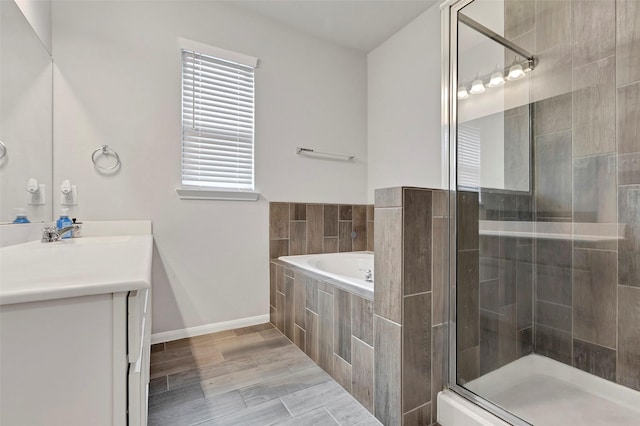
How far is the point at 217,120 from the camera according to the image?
7.45 feet

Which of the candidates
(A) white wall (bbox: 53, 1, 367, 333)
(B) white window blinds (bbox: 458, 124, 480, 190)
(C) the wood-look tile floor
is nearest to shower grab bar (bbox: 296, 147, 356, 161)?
(A) white wall (bbox: 53, 1, 367, 333)

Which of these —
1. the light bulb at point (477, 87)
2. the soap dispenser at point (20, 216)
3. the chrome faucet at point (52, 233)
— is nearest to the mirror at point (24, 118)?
the soap dispenser at point (20, 216)

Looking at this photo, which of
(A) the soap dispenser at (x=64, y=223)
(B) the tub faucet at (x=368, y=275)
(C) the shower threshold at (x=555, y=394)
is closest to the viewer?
(C) the shower threshold at (x=555, y=394)

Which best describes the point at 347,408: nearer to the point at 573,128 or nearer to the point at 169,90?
the point at 573,128

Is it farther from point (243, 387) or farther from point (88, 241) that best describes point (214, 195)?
point (243, 387)

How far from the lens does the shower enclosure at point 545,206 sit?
4.82ft

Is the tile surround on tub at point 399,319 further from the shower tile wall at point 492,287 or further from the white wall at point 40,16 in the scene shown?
the white wall at point 40,16

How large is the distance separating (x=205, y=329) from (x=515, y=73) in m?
2.76

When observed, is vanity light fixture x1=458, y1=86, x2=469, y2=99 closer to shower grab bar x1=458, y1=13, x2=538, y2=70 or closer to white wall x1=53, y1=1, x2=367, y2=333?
shower grab bar x1=458, y1=13, x2=538, y2=70

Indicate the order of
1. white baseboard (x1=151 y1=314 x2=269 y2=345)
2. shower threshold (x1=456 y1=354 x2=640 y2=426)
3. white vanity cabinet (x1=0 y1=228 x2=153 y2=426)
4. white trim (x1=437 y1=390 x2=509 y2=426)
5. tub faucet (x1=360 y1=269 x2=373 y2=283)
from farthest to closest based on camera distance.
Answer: tub faucet (x1=360 y1=269 x2=373 y2=283), white baseboard (x1=151 y1=314 x2=269 y2=345), shower threshold (x1=456 y1=354 x2=640 y2=426), white trim (x1=437 y1=390 x2=509 y2=426), white vanity cabinet (x1=0 y1=228 x2=153 y2=426)

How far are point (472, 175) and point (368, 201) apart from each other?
142 cm

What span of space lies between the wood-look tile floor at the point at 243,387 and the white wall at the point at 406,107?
156cm

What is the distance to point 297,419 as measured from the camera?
1326 mm

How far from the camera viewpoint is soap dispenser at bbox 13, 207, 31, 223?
1.39 metres
